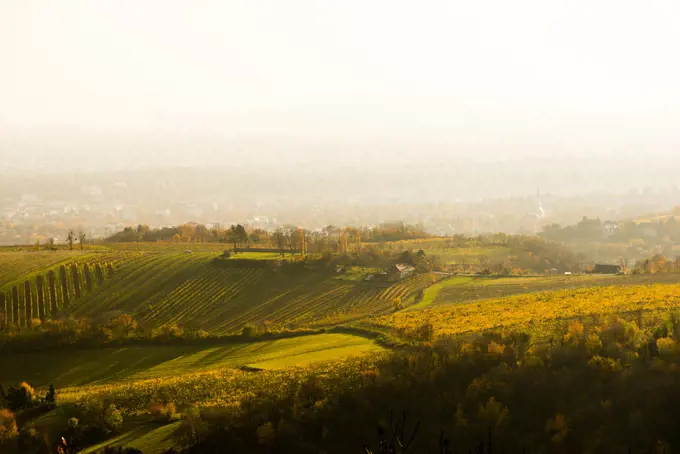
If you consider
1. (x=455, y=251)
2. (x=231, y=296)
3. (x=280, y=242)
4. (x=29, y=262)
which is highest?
(x=280, y=242)

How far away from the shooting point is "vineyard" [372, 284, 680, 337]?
2581 inches

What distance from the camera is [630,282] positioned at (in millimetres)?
87562

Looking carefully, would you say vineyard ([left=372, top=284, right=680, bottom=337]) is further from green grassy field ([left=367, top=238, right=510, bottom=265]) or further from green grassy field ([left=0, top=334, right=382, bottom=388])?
green grassy field ([left=367, top=238, right=510, bottom=265])

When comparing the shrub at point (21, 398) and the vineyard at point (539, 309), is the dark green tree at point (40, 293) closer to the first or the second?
the shrub at point (21, 398)

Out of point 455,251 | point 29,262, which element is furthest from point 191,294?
point 455,251

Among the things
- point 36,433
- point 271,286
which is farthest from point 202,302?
point 36,433

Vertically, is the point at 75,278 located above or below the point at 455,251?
below

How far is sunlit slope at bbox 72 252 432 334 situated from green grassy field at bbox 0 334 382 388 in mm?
8162

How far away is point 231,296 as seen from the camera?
316ft

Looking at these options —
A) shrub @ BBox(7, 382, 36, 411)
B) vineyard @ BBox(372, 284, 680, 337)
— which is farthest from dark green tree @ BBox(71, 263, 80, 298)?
vineyard @ BBox(372, 284, 680, 337)

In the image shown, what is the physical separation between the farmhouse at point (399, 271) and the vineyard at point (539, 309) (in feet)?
57.1

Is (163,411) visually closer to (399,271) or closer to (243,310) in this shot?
(243,310)

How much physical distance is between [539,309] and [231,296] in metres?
42.6

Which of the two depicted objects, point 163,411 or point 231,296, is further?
point 231,296
